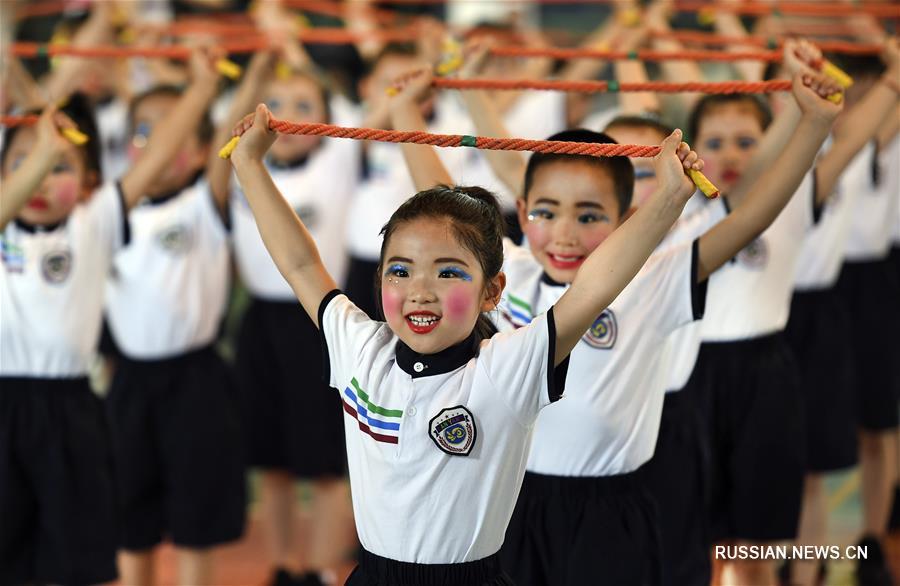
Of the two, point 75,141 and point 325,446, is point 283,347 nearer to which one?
point 325,446

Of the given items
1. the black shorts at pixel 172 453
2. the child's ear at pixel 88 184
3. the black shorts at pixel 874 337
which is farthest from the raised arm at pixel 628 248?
the black shorts at pixel 874 337

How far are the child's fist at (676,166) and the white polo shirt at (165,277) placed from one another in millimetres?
1783

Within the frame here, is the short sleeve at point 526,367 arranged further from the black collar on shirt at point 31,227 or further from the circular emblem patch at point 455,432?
the black collar on shirt at point 31,227

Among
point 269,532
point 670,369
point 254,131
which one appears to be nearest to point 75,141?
point 254,131

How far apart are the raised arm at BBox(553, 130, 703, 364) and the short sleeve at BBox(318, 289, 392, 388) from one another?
33cm

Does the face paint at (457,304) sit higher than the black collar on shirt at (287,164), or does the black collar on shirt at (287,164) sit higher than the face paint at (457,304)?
the black collar on shirt at (287,164)

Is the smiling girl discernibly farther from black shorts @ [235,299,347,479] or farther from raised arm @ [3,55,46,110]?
raised arm @ [3,55,46,110]

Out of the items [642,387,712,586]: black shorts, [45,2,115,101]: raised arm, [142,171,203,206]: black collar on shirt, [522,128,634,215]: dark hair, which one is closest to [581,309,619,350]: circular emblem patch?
[522,128,634,215]: dark hair

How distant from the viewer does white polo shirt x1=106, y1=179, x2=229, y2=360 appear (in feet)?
11.1

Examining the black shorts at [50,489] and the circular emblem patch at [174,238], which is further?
the circular emblem patch at [174,238]

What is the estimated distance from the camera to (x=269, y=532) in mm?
3885

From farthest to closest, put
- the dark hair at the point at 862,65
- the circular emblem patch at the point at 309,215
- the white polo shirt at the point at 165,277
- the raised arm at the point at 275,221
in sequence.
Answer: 1. the circular emblem patch at the point at 309,215
2. the dark hair at the point at 862,65
3. the white polo shirt at the point at 165,277
4. the raised arm at the point at 275,221

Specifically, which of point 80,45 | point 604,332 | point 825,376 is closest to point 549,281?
point 604,332

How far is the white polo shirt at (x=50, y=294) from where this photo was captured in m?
2.93
